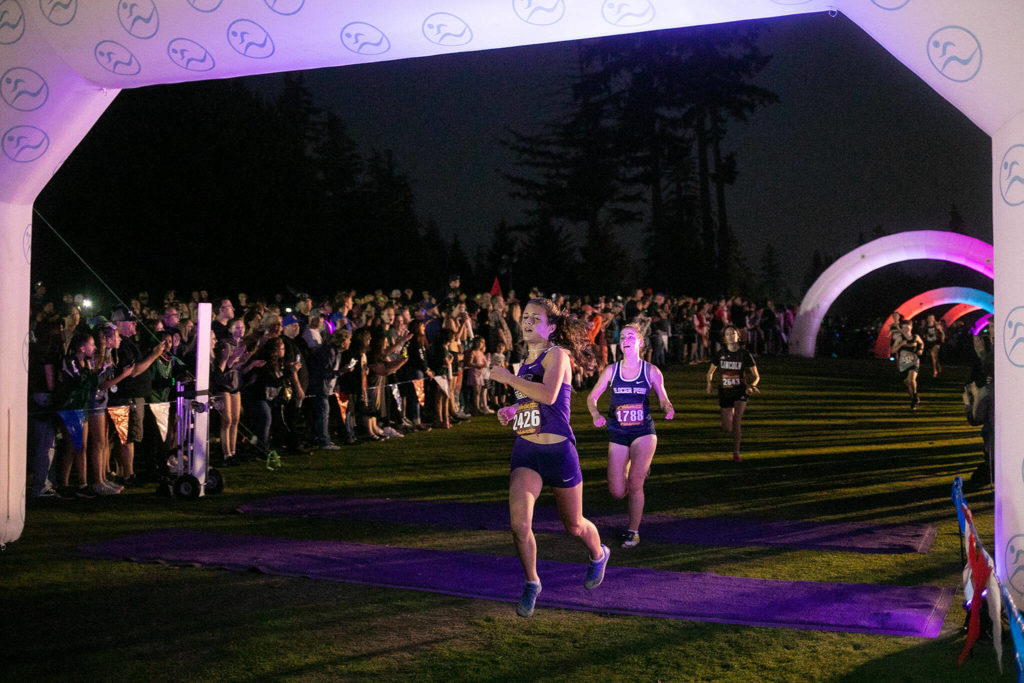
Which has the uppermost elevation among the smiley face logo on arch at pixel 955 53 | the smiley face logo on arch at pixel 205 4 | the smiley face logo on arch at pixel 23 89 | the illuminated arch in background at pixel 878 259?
the illuminated arch in background at pixel 878 259

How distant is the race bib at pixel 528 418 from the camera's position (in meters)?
5.67

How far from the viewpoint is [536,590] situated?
576 centimetres

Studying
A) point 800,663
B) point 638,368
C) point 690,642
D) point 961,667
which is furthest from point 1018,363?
point 638,368

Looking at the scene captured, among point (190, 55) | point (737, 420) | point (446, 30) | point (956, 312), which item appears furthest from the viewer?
point (956, 312)

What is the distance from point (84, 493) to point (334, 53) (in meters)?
5.61

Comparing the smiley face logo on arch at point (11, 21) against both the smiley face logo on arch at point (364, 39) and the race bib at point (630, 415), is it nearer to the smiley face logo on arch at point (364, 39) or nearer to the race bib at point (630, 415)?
the smiley face logo on arch at point (364, 39)

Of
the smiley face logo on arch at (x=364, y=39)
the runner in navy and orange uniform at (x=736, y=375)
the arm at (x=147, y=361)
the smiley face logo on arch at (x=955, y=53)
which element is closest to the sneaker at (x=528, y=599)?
the smiley face logo on arch at (x=364, y=39)

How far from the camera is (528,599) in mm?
5730

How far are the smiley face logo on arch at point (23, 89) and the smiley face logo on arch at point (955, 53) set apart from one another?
6376 millimetres

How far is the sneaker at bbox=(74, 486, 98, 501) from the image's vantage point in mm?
9539

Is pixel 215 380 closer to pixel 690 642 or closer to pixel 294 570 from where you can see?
pixel 294 570

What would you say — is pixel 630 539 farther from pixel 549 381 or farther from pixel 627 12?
pixel 627 12

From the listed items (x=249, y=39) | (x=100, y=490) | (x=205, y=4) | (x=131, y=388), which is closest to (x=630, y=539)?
(x=249, y=39)

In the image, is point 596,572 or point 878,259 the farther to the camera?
point 878,259
